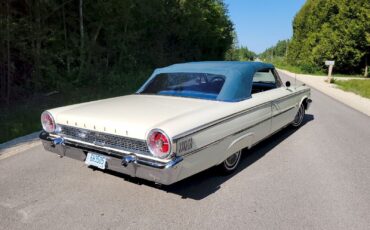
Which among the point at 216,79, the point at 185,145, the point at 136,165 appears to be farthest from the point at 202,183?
the point at 216,79

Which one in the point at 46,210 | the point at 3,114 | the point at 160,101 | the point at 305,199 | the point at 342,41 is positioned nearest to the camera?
the point at 46,210

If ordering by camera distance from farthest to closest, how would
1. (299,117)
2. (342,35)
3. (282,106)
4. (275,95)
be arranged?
(342,35) < (299,117) < (282,106) < (275,95)

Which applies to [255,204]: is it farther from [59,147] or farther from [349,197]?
[59,147]

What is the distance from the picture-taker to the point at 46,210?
3.30m

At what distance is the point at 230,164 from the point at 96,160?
1699mm

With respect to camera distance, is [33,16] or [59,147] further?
[33,16]

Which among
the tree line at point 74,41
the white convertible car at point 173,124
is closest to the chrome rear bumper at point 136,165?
the white convertible car at point 173,124

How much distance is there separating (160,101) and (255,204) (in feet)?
5.82

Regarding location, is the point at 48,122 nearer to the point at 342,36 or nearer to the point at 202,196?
the point at 202,196

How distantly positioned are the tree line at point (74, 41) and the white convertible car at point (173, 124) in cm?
570

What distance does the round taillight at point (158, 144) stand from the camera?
310 centimetres

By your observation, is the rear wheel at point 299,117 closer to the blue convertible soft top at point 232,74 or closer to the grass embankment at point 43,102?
the blue convertible soft top at point 232,74

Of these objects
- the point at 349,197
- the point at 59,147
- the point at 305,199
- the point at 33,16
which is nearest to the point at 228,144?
the point at 305,199

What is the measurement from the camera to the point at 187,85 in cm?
469
